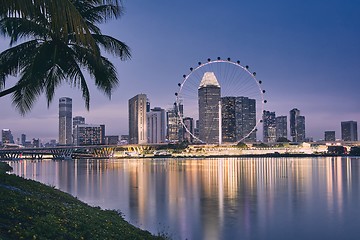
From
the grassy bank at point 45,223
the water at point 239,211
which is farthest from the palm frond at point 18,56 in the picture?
the water at point 239,211

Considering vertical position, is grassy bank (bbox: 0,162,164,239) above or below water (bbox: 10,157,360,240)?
above

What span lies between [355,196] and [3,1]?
110 feet

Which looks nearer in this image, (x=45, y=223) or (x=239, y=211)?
(x=45, y=223)

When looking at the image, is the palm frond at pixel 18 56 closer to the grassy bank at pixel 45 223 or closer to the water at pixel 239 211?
the grassy bank at pixel 45 223

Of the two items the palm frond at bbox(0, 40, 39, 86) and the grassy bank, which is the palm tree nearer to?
the palm frond at bbox(0, 40, 39, 86)

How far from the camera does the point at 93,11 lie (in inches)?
700

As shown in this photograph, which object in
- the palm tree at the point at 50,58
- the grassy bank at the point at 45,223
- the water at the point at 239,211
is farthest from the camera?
the water at the point at 239,211

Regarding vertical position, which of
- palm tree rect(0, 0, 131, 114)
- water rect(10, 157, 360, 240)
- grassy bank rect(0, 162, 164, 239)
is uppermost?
palm tree rect(0, 0, 131, 114)

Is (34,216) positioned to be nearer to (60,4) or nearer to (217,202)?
(60,4)

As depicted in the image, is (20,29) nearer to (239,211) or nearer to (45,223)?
(45,223)

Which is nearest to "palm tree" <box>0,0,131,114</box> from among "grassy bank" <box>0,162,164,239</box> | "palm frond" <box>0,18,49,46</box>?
"palm frond" <box>0,18,49,46</box>

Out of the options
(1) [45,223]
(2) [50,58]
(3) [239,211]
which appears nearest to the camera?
(1) [45,223]

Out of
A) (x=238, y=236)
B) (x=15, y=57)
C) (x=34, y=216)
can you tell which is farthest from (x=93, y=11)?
(x=238, y=236)

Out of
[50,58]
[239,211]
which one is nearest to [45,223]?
[50,58]
